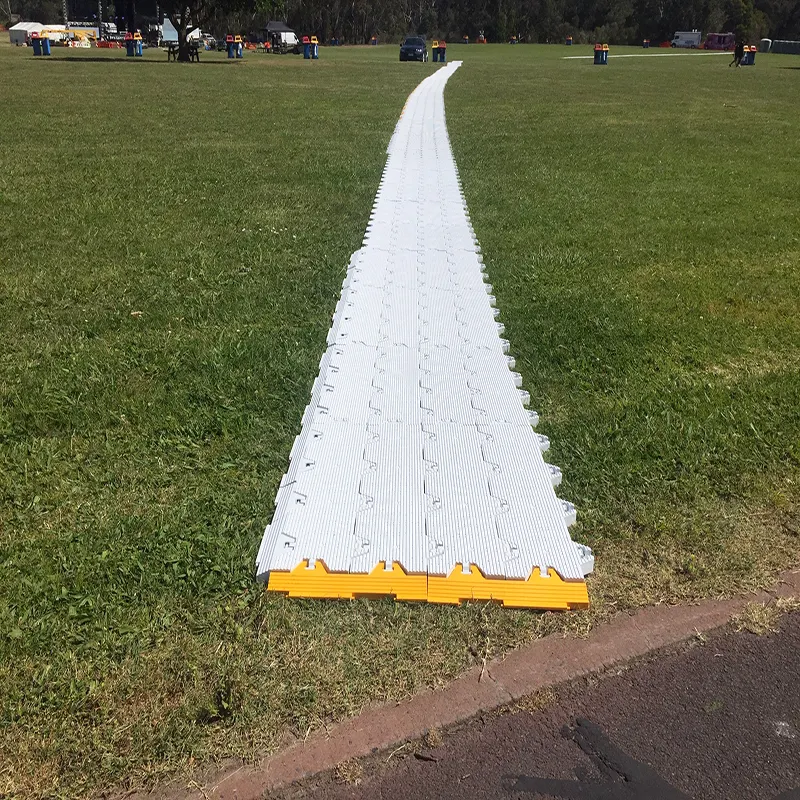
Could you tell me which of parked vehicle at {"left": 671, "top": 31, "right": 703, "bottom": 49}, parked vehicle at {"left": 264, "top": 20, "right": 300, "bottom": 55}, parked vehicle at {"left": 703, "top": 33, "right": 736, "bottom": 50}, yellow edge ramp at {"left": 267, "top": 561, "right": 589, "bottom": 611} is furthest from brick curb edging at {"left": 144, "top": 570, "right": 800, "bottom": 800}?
parked vehicle at {"left": 671, "top": 31, "right": 703, "bottom": 49}

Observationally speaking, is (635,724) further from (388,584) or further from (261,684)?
(261,684)

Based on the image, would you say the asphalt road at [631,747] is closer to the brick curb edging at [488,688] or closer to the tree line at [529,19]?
the brick curb edging at [488,688]

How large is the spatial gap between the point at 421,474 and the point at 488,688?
1.21 metres

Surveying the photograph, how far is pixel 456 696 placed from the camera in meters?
2.18

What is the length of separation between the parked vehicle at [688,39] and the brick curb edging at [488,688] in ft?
280

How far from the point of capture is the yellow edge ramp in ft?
8.34

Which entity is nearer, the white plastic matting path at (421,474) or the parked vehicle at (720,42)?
the white plastic matting path at (421,474)

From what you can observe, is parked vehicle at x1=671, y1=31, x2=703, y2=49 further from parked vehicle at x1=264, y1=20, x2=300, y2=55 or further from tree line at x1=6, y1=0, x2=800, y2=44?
parked vehicle at x1=264, y1=20, x2=300, y2=55

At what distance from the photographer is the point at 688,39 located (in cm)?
7444

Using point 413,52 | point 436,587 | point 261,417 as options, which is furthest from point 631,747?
point 413,52

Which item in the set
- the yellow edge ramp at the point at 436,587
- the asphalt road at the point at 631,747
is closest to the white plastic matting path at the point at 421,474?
the yellow edge ramp at the point at 436,587

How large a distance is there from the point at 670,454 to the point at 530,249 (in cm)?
358

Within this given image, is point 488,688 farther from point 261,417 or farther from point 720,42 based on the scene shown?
point 720,42

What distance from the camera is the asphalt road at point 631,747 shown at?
6.36 feet
